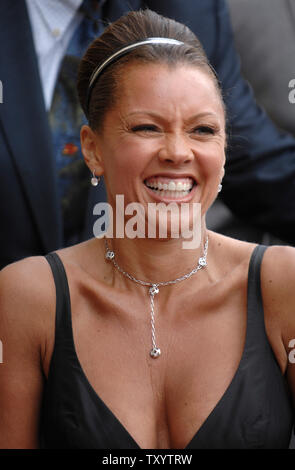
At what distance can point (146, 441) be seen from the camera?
1758mm

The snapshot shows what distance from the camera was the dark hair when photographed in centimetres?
178

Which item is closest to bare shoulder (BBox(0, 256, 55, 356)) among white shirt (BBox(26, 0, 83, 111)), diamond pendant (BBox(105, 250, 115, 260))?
diamond pendant (BBox(105, 250, 115, 260))

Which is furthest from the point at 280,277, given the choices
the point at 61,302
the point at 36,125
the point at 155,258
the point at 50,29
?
the point at 50,29

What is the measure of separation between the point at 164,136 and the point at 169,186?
0.12m

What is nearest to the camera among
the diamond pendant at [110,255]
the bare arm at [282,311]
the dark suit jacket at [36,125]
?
the bare arm at [282,311]

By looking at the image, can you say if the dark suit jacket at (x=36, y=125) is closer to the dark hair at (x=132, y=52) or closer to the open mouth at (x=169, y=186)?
the dark hair at (x=132, y=52)

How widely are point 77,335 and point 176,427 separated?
1.15 ft

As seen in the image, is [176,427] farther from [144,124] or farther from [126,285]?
[144,124]

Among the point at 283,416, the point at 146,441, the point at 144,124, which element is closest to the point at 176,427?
the point at 146,441

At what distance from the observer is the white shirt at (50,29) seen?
8.74 ft

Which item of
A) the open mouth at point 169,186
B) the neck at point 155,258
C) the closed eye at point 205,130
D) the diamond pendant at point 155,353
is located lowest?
the diamond pendant at point 155,353

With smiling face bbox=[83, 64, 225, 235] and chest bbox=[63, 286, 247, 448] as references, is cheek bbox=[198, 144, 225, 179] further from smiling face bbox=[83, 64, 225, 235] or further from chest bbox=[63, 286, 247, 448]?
chest bbox=[63, 286, 247, 448]

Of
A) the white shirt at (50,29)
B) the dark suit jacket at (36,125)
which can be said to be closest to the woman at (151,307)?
the dark suit jacket at (36,125)

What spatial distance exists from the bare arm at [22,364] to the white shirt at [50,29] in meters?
1.00
